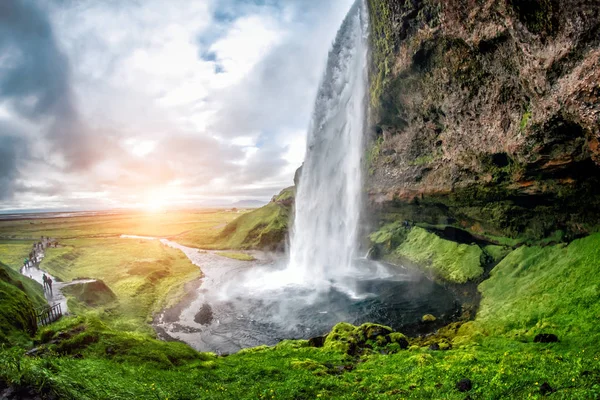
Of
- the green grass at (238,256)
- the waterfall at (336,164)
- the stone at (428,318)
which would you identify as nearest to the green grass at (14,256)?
the green grass at (238,256)

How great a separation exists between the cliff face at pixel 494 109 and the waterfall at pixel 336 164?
29.7ft

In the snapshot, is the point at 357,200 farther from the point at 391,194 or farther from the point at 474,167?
the point at 474,167

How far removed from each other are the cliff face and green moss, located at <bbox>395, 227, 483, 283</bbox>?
10.8 feet

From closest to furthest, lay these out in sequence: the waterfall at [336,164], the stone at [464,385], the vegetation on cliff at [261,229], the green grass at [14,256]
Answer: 1. the stone at [464,385]
2. the green grass at [14,256]
3. the waterfall at [336,164]
4. the vegetation on cliff at [261,229]

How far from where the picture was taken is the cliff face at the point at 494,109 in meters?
19.4

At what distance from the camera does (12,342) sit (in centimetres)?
1348

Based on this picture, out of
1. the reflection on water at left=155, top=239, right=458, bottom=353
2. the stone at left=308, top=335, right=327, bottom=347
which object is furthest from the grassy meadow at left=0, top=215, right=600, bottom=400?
the reflection on water at left=155, top=239, right=458, bottom=353

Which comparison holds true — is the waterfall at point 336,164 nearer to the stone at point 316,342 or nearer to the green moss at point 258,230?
the green moss at point 258,230

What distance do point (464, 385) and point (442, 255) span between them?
33.4m

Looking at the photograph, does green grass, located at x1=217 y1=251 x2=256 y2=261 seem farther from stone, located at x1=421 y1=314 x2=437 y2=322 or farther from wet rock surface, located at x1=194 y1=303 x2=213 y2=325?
stone, located at x1=421 y1=314 x2=437 y2=322

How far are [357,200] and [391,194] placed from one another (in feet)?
28.4

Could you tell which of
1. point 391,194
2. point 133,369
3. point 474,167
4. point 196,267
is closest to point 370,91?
point 391,194

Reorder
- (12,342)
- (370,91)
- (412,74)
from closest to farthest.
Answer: (12,342) < (412,74) < (370,91)

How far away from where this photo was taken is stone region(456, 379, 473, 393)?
37.8ft
